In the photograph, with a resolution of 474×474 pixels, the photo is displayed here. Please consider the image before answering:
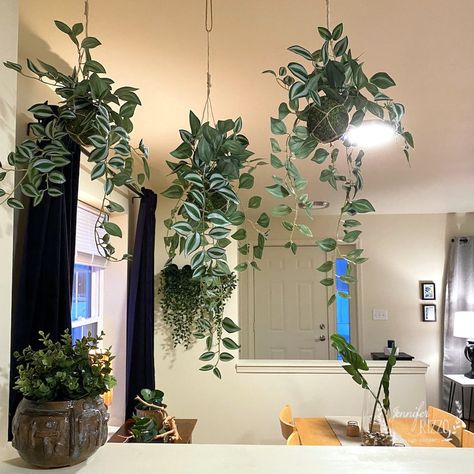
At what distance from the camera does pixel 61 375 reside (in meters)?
0.84

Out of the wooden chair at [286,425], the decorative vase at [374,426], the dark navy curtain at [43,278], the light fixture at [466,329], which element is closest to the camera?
the dark navy curtain at [43,278]

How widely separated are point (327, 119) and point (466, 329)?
194 inches

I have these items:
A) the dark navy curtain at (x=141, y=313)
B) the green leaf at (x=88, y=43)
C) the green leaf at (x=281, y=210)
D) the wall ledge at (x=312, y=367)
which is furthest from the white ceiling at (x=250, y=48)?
the wall ledge at (x=312, y=367)

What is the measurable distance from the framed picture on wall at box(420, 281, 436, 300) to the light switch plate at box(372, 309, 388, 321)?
475 millimetres

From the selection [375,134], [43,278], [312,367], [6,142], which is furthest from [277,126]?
[312,367]

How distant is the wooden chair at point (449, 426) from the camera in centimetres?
293

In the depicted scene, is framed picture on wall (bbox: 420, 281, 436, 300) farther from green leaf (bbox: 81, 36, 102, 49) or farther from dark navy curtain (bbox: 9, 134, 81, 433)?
green leaf (bbox: 81, 36, 102, 49)

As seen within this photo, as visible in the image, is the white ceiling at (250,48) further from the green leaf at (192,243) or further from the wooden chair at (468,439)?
the wooden chair at (468,439)

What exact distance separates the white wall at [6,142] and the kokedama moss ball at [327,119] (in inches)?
→ 25.1

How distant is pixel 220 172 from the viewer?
830mm

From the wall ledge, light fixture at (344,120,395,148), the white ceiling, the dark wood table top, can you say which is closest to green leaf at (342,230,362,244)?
the white ceiling

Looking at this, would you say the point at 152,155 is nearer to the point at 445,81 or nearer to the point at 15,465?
the point at 445,81

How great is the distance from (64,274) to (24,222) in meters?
0.24

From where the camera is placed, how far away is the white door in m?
5.75
